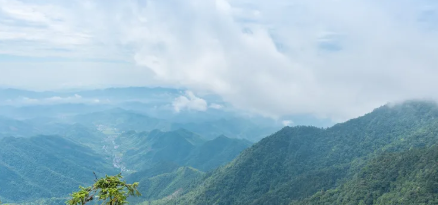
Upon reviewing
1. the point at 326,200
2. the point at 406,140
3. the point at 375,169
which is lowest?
the point at 326,200

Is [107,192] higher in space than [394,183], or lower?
lower

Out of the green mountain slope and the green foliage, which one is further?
the green mountain slope

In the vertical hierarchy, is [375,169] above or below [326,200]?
above

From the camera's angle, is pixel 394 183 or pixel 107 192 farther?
pixel 394 183

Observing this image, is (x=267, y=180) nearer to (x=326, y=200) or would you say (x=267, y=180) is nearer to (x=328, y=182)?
(x=328, y=182)

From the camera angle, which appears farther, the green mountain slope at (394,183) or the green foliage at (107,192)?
the green mountain slope at (394,183)

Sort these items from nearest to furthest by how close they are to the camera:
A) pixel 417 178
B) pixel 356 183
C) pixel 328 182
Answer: pixel 417 178 < pixel 356 183 < pixel 328 182

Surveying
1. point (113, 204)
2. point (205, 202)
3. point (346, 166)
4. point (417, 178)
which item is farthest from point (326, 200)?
point (113, 204)

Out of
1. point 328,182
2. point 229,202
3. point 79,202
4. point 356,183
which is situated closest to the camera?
point 79,202
